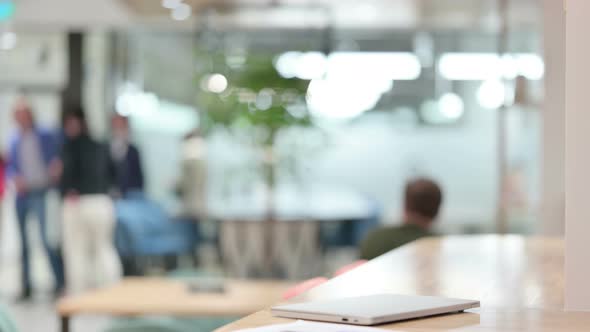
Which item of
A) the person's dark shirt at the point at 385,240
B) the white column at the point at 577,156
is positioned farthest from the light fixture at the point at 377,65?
the white column at the point at 577,156

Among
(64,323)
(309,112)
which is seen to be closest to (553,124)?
(309,112)

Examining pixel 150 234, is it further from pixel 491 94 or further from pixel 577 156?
pixel 577 156

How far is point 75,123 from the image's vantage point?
10992mm

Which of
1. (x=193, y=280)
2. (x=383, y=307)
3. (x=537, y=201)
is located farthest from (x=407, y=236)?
(x=537, y=201)

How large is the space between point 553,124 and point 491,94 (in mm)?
1705

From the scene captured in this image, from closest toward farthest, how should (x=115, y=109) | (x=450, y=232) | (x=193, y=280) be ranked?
1. (x=193, y=280)
2. (x=450, y=232)
3. (x=115, y=109)

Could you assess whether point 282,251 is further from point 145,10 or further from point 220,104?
point 145,10

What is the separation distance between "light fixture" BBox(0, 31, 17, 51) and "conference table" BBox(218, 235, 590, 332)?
26.3 ft

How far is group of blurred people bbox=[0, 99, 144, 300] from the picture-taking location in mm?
10859

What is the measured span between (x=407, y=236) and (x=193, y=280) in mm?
1823

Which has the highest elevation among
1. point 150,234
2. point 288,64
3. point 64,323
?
point 288,64

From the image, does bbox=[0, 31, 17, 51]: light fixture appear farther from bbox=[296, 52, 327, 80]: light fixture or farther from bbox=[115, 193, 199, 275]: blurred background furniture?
bbox=[296, 52, 327, 80]: light fixture

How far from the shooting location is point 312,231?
34.0 feet

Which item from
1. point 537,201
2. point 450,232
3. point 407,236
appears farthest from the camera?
point 450,232
